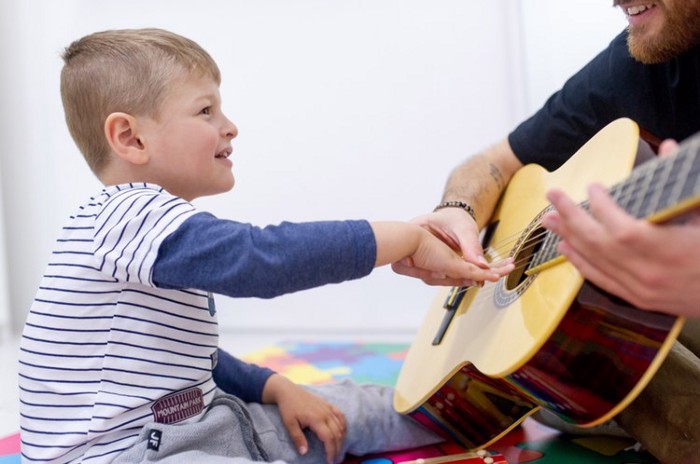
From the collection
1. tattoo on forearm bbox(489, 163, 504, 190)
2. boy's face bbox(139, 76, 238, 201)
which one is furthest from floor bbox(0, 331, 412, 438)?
boy's face bbox(139, 76, 238, 201)

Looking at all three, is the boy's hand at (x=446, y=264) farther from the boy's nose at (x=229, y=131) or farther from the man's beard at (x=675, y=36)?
the man's beard at (x=675, y=36)

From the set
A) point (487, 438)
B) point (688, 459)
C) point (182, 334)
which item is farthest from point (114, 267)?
point (688, 459)

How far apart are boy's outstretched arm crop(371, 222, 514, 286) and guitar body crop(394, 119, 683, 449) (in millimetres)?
41

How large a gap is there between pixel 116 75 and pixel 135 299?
0.33m

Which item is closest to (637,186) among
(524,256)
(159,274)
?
(524,256)

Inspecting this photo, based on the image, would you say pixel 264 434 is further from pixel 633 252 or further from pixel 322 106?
pixel 322 106

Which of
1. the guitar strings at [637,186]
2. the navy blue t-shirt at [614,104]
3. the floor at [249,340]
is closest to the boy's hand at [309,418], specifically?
the guitar strings at [637,186]

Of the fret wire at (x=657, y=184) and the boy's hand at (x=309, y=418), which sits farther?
the boy's hand at (x=309, y=418)

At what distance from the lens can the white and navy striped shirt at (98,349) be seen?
865 millimetres

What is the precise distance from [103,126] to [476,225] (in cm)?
61

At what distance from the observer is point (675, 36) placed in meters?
1.08

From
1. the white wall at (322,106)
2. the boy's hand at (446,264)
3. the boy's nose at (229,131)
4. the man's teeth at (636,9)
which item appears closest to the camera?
the boy's hand at (446,264)

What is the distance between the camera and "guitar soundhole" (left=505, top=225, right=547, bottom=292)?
88 cm

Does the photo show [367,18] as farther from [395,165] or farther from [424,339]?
[424,339]
